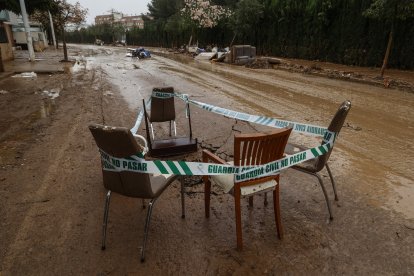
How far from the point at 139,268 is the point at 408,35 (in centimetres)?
1912

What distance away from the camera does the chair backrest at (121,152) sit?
268 cm

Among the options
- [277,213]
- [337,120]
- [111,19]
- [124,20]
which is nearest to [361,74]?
[337,120]

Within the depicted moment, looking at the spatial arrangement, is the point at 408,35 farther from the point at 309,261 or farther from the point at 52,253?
the point at 52,253

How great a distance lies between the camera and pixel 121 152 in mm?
2803

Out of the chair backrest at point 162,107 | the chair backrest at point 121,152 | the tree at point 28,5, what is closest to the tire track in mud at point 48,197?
the chair backrest at point 121,152

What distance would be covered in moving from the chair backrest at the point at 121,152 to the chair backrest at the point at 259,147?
0.86m

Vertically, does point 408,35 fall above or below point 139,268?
above

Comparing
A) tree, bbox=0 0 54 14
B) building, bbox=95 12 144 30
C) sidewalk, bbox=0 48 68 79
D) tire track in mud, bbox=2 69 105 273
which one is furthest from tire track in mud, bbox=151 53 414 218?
building, bbox=95 12 144 30

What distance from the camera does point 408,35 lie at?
16.9 meters

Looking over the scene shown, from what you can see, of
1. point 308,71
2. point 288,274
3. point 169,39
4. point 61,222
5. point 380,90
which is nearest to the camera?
point 288,274

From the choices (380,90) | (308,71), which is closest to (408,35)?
(308,71)

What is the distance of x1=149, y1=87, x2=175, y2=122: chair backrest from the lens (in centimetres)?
561

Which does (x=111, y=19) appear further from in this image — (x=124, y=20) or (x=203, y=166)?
(x=203, y=166)

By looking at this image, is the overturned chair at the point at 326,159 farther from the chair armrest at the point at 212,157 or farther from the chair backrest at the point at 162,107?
the chair backrest at the point at 162,107
